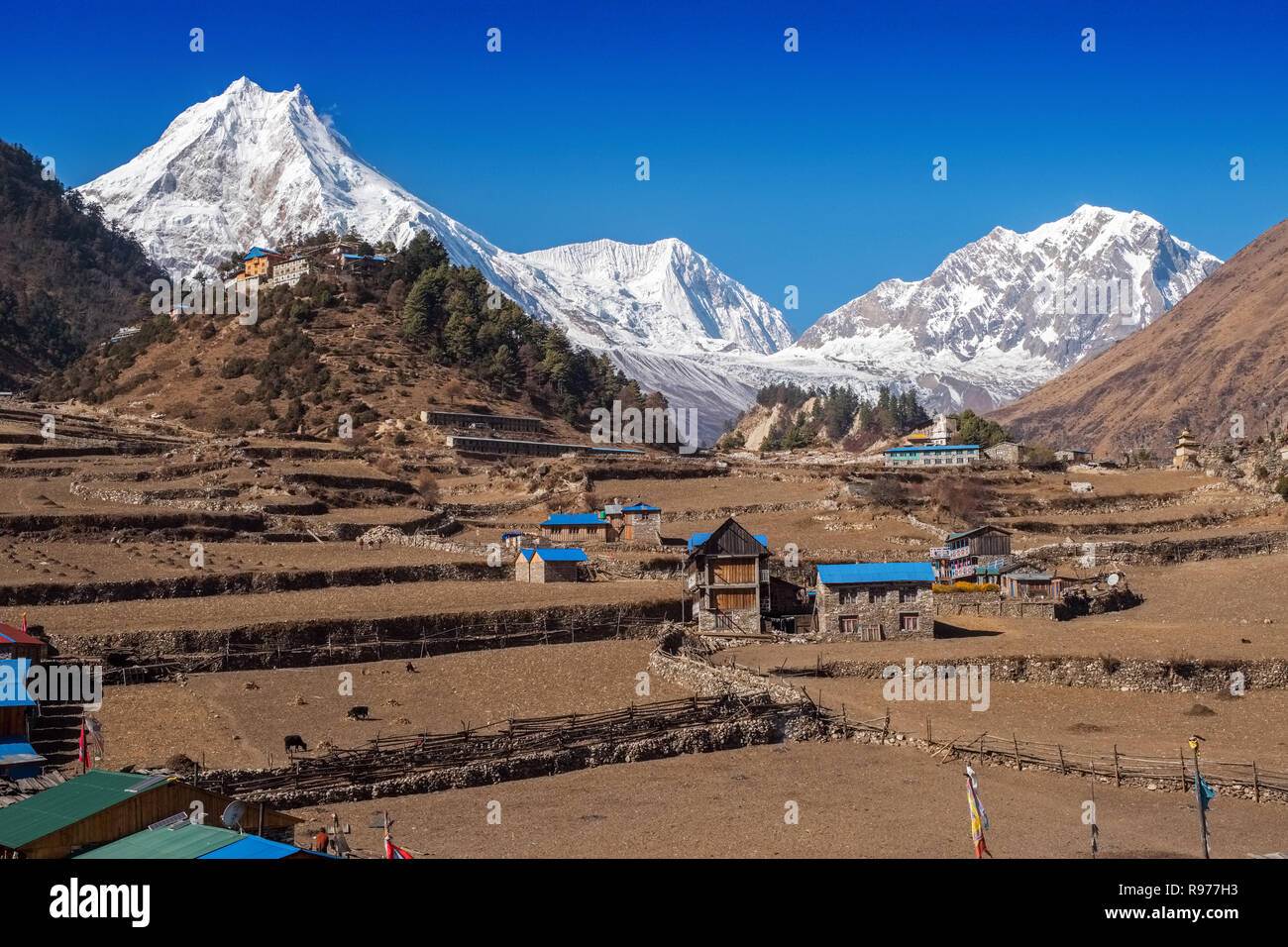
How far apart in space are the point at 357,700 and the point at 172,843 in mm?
18068

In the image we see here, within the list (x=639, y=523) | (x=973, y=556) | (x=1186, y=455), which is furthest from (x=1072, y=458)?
(x=639, y=523)

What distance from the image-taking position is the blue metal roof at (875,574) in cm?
4750

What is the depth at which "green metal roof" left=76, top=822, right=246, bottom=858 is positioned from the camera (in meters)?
16.6

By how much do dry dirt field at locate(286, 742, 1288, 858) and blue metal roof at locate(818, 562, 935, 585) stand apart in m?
15.5

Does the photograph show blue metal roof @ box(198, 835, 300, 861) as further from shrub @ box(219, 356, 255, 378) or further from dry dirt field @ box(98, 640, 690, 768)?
shrub @ box(219, 356, 255, 378)

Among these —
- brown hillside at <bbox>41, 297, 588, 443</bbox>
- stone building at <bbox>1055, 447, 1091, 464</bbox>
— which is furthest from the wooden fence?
stone building at <bbox>1055, 447, 1091, 464</bbox>

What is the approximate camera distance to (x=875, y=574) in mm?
48000

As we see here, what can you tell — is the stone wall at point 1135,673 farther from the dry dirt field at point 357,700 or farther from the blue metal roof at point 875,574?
the dry dirt field at point 357,700

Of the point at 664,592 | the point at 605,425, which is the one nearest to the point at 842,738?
the point at 664,592

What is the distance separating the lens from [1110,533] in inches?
2790

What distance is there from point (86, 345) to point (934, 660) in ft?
514

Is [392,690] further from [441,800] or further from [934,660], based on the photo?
[934,660]

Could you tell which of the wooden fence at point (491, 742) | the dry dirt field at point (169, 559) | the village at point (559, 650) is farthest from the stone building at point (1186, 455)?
the wooden fence at point (491, 742)
